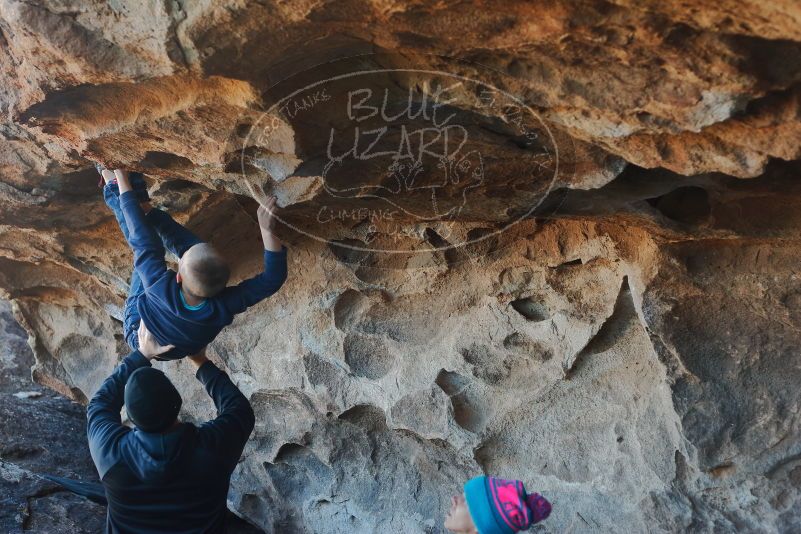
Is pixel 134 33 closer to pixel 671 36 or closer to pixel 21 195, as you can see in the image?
pixel 671 36

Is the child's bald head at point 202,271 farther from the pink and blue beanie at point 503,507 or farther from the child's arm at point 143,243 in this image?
the pink and blue beanie at point 503,507

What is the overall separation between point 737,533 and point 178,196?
191 centimetres

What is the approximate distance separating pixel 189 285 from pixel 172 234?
34cm

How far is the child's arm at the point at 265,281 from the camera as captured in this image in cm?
199

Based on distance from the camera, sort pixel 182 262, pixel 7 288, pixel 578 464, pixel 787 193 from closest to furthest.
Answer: pixel 787 193, pixel 182 262, pixel 578 464, pixel 7 288

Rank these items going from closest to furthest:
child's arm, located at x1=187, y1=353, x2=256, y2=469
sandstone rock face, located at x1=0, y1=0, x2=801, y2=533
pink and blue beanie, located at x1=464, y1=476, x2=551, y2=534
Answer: sandstone rock face, located at x1=0, y1=0, x2=801, y2=533, pink and blue beanie, located at x1=464, y1=476, x2=551, y2=534, child's arm, located at x1=187, y1=353, x2=256, y2=469

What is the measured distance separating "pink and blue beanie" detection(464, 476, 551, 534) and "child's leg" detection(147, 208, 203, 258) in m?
1.09

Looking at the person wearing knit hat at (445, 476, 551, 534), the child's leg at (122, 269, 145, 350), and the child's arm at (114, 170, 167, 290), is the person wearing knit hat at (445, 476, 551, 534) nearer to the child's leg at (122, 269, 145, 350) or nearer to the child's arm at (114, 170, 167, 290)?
the child's arm at (114, 170, 167, 290)

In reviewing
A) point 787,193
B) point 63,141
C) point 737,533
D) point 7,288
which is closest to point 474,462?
point 737,533

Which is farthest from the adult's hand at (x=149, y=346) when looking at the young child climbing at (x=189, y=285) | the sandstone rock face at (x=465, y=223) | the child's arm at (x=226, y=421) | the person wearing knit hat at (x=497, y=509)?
the person wearing knit hat at (x=497, y=509)

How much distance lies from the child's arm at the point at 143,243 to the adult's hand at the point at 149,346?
15 cm

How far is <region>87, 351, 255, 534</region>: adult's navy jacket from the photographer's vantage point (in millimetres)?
1828

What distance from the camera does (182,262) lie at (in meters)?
1.95

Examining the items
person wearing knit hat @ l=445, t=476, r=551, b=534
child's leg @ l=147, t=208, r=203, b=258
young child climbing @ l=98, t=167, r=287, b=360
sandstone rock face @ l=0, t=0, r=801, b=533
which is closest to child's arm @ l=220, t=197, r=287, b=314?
young child climbing @ l=98, t=167, r=287, b=360
